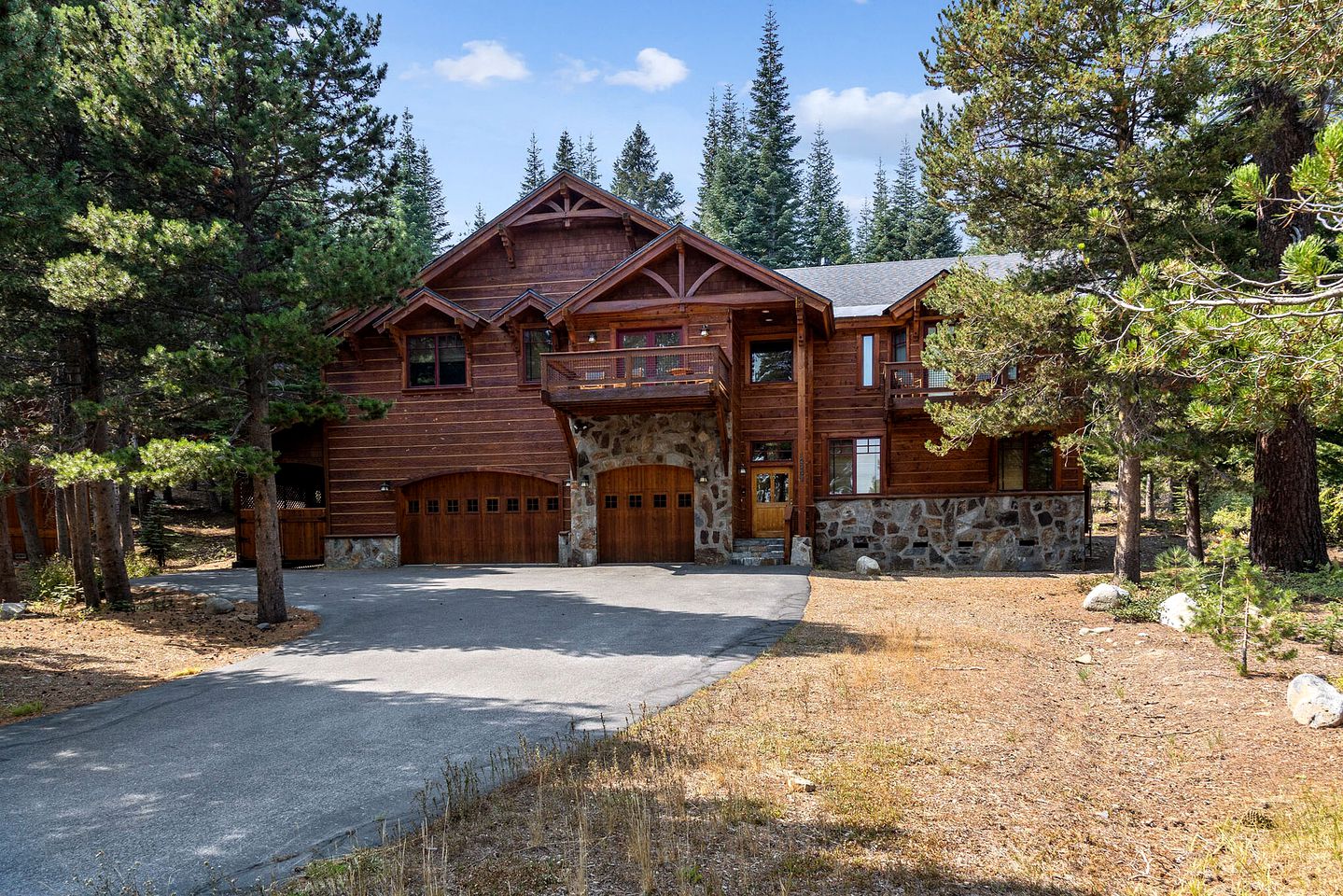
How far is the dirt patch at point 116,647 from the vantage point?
8500 mm

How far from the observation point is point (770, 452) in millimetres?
19656

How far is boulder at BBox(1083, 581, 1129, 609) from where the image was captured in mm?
11703

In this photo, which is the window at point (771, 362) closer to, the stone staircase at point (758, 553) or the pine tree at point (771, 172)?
the stone staircase at point (758, 553)

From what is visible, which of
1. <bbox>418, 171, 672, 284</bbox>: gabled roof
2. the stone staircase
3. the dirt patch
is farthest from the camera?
<bbox>418, 171, 672, 284</bbox>: gabled roof

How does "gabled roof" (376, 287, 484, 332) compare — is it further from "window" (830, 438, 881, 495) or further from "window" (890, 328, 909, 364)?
"window" (890, 328, 909, 364)

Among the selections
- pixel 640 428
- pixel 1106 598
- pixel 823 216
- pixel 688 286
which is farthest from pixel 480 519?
pixel 823 216

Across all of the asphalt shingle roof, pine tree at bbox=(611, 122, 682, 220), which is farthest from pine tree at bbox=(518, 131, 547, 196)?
the asphalt shingle roof

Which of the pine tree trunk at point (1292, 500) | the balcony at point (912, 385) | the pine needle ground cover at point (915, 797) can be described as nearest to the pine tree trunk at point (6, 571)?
the pine needle ground cover at point (915, 797)

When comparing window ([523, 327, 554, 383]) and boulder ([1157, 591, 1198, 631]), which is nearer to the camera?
boulder ([1157, 591, 1198, 631])

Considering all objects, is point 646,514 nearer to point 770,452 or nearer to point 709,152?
point 770,452

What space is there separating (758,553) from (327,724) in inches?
486

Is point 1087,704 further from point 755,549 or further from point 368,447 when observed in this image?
point 368,447

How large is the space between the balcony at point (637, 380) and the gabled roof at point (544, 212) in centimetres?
448

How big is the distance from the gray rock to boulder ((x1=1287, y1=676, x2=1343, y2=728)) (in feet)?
46.5
